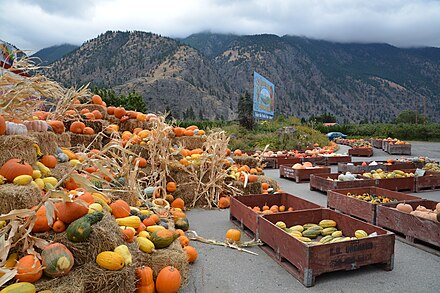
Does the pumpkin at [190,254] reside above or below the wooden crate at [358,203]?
below

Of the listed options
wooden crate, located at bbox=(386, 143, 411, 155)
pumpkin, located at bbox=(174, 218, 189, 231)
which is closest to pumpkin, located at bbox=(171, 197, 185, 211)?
pumpkin, located at bbox=(174, 218, 189, 231)

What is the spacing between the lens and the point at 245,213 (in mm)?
5707

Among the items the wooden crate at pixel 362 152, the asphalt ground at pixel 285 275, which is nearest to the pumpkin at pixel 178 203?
the asphalt ground at pixel 285 275

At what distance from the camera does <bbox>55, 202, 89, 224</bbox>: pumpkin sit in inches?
125

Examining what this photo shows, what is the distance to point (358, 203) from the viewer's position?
6.34 meters

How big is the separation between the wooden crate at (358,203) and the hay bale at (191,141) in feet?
11.5

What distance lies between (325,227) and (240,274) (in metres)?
1.73

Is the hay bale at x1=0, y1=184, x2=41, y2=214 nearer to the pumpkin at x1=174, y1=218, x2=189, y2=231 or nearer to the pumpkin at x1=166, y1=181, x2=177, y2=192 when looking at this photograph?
the pumpkin at x1=174, y1=218, x2=189, y2=231

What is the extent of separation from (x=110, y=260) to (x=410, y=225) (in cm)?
446

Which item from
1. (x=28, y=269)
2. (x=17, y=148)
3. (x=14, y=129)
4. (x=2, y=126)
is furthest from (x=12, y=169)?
(x=28, y=269)

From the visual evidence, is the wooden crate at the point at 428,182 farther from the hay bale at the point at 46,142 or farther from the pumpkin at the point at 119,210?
the hay bale at the point at 46,142

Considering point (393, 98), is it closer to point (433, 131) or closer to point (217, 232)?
point (433, 131)

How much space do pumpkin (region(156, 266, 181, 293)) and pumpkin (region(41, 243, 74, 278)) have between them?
A: 3.25 feet

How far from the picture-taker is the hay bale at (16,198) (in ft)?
10.5
